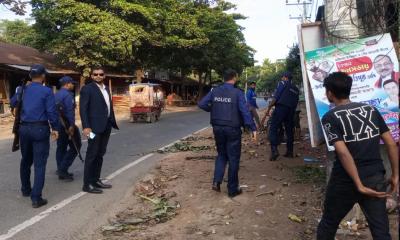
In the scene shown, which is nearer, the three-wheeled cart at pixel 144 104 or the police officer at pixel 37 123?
the police officer at pixel 37 123

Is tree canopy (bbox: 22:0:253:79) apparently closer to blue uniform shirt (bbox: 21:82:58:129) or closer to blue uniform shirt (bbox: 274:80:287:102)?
blue uniform shirt (bbox: 274:80:287:102)

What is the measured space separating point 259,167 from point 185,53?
3143 centimetres

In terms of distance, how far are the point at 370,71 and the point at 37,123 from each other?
4357 millimetres

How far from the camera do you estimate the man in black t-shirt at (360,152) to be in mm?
3504

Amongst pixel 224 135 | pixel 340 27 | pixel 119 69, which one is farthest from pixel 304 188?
pixel 119 69

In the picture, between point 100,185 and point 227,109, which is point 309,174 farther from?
point 100,185

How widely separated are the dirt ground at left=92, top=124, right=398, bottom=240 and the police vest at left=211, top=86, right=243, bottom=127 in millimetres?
1066

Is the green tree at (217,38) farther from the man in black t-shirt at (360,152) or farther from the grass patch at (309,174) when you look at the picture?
the man in black t-shirt at (360,152)

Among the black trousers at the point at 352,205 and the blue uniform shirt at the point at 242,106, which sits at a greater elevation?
the blue uniform shirt at the point at 242,106

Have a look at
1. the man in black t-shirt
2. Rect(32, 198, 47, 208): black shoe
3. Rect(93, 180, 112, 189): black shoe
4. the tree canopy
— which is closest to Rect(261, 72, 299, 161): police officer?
Rect(93, 180, 112, 189): black shoe

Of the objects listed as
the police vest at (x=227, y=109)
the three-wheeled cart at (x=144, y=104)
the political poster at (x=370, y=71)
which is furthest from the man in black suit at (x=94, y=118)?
the three-wheeled cart at (x=144, y=104)

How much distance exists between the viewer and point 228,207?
19.7 feet

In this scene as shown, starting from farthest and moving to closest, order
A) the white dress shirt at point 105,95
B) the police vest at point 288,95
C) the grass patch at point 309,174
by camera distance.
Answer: the police vest at point 288,95 < the grass patch at point 309,174 < the white dress shirt at point 105,95

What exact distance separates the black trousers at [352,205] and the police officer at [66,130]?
5.23m
